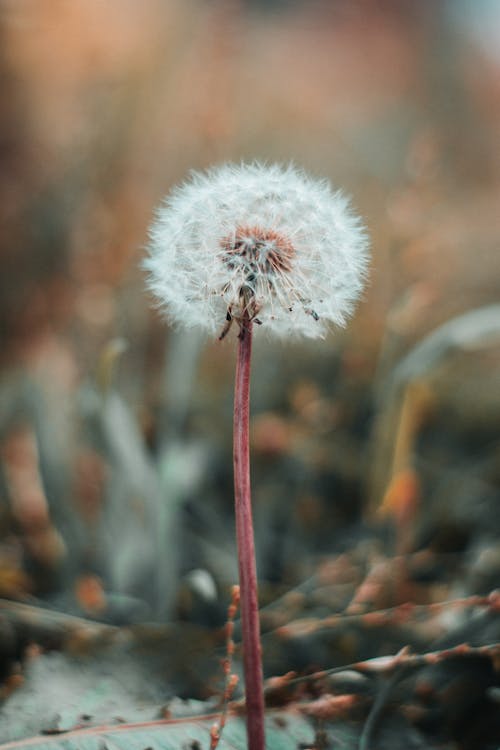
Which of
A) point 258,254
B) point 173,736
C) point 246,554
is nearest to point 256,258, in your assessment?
point 258,254

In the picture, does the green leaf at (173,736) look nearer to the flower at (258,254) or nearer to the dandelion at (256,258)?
the dandelion at (256,258)

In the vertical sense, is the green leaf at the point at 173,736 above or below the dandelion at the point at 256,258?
below

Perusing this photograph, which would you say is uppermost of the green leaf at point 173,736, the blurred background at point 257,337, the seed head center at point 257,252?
the blurred background at point 257,337

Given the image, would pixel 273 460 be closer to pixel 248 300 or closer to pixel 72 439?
pixel 72 439

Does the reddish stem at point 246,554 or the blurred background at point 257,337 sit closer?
the reddish stem at point 246,554

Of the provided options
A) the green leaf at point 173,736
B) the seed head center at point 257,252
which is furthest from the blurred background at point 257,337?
the seed head center at point 257,252

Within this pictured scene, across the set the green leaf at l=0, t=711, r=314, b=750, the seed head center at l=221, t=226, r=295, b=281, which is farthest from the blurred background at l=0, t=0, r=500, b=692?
the seed head center at l=221, t=226, r=295, b=281

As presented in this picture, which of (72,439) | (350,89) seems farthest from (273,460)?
(350,89)
